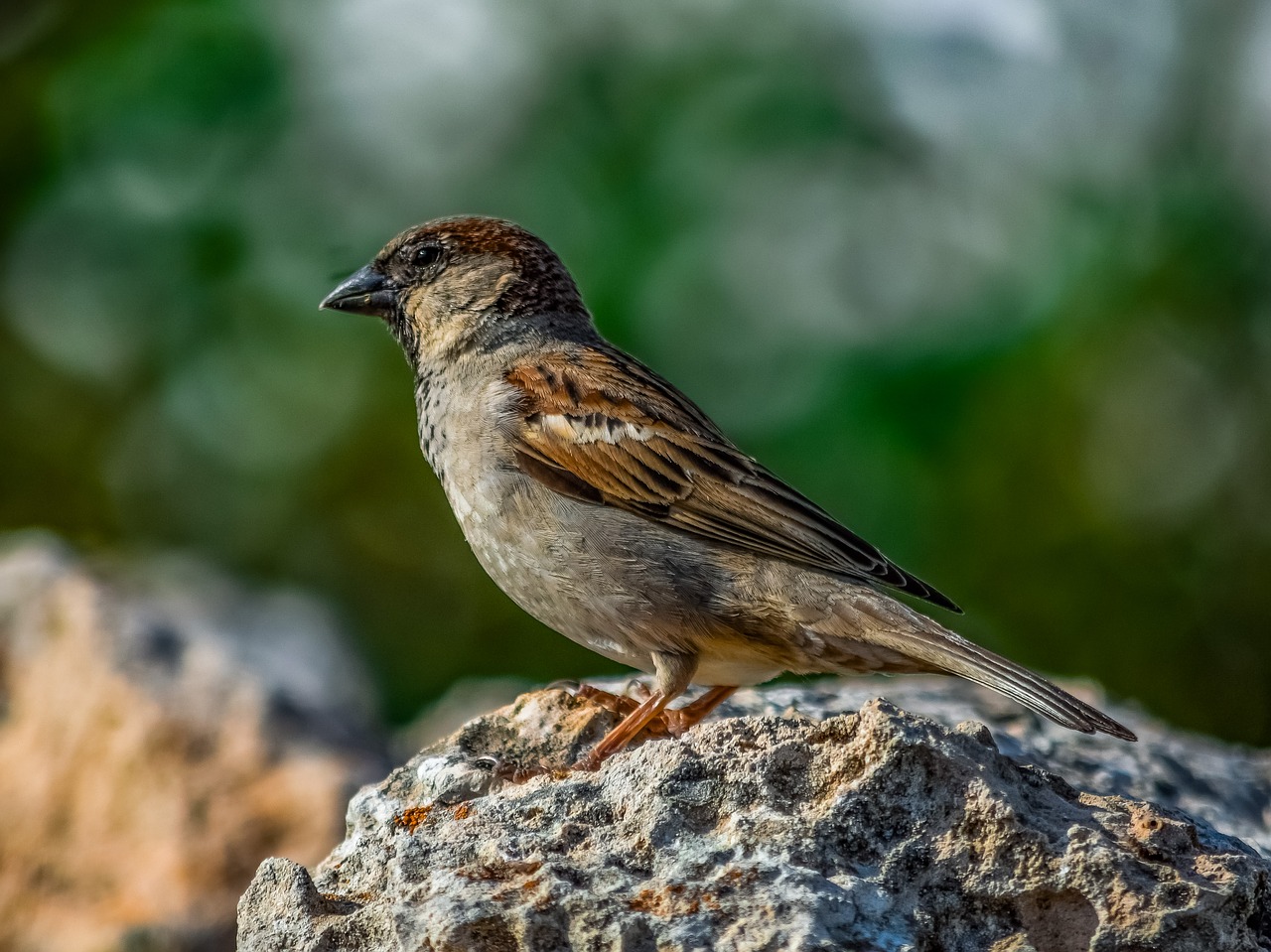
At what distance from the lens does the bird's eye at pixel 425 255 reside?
5.03m

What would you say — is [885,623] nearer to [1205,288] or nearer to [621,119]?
[1205,288]

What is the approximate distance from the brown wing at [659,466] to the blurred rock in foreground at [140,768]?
4.56ft

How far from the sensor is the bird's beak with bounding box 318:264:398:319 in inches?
199

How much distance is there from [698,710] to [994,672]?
3.38 ft

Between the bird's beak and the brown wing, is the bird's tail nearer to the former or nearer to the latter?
the brown wing

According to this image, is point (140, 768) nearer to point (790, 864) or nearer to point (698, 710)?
point (698, 710)

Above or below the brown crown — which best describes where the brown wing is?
below

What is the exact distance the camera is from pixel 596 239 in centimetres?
822

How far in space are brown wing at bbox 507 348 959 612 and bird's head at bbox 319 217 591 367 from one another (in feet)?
1.18

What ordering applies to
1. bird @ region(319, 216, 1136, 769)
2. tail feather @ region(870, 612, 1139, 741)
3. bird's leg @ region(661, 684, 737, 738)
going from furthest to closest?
bird's leg @ region(661, 684, 737, 738), bird @ region(319, 216, 1136, 769), tail feather @ region(870, 612, 1139, 741)

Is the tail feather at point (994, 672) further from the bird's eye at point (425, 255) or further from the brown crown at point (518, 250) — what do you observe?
the bird's eye at point (425, 255)

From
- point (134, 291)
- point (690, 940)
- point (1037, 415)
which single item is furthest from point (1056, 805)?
point (134, 291)

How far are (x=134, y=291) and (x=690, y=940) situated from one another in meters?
7.63

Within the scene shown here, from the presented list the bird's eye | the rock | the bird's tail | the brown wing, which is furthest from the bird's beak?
the rock
